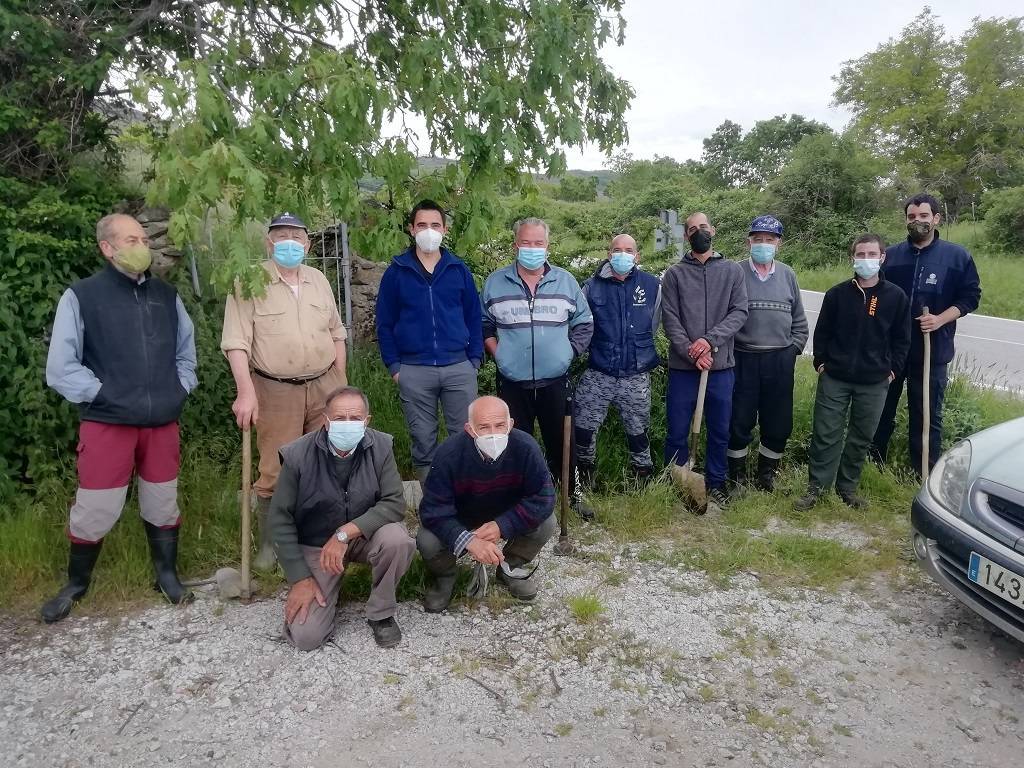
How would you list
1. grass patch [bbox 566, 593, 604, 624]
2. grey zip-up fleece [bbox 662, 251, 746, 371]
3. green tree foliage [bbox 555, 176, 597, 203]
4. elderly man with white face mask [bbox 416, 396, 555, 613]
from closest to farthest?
elderly man with white face mask [bbox 416, 396, 555, 613] → grass patch [bbox 566, 593, 604, 624] → grey zip-up fleece [bbox 662, 251, 746, 371] → green tree foliage [bbox 555, 176, 597, 203]

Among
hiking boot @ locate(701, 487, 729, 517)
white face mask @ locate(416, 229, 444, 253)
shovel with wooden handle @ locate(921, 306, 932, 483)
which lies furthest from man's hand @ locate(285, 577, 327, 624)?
shovel with wooden handle @ locate(921, 306, 932, 483)

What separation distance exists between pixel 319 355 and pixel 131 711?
1824 mm

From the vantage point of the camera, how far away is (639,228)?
606 cm

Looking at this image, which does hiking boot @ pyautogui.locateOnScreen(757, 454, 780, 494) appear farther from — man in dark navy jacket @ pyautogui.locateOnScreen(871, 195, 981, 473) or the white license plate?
the white license plate

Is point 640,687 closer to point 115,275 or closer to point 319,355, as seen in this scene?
point 319,355

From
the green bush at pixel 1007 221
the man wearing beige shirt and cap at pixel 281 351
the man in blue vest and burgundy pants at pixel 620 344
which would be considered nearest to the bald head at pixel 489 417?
the man wearing beige shirt and cap at pixel 281 351

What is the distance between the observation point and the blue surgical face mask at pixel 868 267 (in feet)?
14.4

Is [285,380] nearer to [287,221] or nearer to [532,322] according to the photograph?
[287,221]

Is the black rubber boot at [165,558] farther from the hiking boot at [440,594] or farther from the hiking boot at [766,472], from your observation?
the hiking boot at [766,472]

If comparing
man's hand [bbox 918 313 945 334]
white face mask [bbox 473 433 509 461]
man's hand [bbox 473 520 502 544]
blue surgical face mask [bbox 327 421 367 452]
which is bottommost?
man's hand [bbox 473 520 502 544]

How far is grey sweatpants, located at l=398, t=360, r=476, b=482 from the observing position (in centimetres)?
402

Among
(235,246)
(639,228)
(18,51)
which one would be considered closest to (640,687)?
(235,246)

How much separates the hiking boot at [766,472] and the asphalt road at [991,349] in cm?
280

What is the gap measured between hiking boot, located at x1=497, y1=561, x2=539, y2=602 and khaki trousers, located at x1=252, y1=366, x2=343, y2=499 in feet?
4.42
